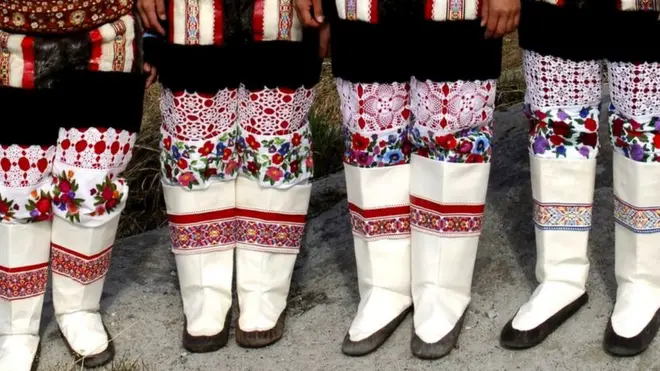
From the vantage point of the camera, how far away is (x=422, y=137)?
11.6ft

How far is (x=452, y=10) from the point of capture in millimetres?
3352

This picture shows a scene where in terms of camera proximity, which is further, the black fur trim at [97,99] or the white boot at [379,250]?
the white boot at [379,250]

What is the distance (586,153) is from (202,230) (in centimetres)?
117

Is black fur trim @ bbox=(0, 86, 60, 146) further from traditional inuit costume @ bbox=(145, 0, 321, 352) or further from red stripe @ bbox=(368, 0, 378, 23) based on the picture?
red stripe @ bbox=(368, 0, 378, 23)

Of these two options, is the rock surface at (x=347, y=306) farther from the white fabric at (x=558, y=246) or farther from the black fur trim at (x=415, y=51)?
the black fur trim at (x=415, y=51)

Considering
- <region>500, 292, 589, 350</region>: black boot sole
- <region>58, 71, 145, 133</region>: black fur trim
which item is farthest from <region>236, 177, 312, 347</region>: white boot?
<region>500, 292, 589, 350</region>: black boot sole

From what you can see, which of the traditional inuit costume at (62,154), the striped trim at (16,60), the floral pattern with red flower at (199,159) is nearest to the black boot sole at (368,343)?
the floral pattern with red flower at (199,159)

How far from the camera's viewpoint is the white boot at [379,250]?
364 centimetres

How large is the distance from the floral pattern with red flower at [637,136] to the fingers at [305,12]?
90 cm

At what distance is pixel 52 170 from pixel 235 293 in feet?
2.85

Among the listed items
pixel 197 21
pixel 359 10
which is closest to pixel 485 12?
pixel 359 10

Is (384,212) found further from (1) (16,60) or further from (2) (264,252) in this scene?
(1) (16,60)

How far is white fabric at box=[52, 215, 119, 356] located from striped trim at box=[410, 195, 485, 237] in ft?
2.99

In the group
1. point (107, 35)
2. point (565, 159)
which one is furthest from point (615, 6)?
point (107, 35)
